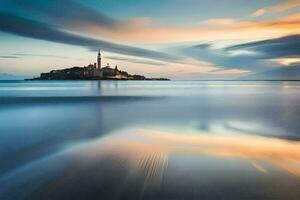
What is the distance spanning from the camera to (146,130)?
8.23m

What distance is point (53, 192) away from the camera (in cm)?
339

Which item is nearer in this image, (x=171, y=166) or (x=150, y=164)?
(x=171, y=166)

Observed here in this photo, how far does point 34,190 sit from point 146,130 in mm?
4959

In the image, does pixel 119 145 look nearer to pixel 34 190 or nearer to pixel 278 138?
pixel 34 190

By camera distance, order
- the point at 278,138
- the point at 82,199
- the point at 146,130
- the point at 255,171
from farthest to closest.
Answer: the point at 146,130
the point at 278,138
the point at 255,171
the point at 82,199

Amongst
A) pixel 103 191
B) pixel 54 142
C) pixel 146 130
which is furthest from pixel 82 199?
pixel 146 130

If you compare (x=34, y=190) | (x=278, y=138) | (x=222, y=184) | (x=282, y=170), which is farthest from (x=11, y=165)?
(x=278, y=138)

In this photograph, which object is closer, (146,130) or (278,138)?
(278,138)

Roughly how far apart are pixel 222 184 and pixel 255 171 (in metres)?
0.91

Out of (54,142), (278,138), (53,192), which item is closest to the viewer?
(53,192)

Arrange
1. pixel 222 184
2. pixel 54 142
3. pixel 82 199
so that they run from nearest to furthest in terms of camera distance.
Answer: pixel 82 199
pixel 222 184
pixel 54 142

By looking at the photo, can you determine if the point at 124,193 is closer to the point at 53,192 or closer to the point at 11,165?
the point at 53,192

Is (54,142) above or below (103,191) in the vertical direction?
below

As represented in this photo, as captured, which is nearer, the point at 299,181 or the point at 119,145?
the point at 299,181
